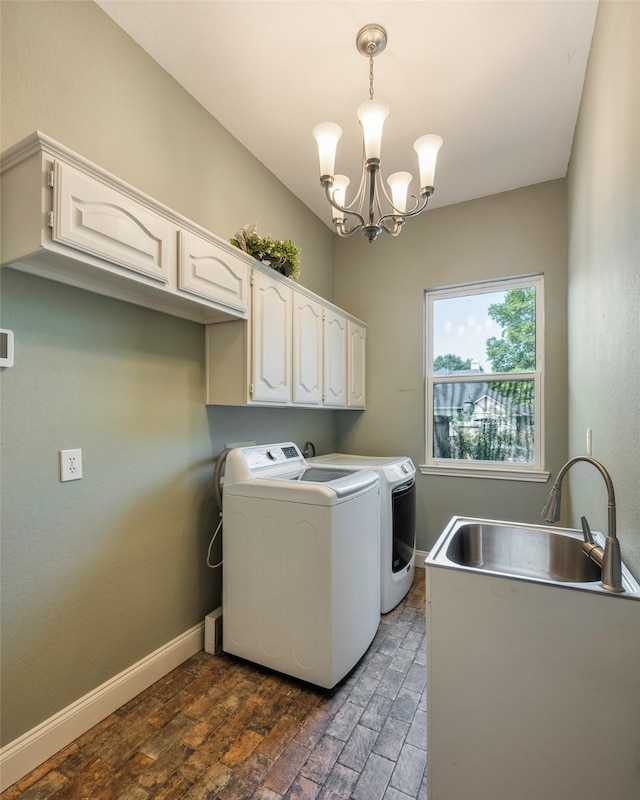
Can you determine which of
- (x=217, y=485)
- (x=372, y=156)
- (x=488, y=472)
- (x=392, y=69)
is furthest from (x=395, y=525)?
(x=392, y=69)

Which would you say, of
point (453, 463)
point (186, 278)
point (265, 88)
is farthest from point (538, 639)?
point (265, 88)

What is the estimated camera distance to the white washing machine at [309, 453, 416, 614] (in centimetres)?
245

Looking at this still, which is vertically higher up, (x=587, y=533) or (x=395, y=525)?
(x=587, y=533)

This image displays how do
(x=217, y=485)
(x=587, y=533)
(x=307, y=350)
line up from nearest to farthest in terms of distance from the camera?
(x=587, y=533) < (x=217, y=485) < (x=307, y=350)

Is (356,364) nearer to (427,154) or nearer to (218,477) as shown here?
(218,477)

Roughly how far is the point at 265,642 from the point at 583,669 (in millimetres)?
1368

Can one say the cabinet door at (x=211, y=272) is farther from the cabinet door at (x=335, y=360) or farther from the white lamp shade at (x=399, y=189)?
the cabinet door at (x=335, y=360)

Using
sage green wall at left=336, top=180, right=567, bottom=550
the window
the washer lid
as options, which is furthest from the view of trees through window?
the washer lid

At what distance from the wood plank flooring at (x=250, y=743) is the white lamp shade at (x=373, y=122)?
226 cm

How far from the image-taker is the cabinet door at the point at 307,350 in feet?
7.89

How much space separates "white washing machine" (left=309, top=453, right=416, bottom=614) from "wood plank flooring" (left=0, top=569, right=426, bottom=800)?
56 cm

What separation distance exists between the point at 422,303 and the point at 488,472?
1.45m

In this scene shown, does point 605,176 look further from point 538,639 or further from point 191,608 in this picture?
point 191,608

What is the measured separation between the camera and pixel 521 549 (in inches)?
60.2
